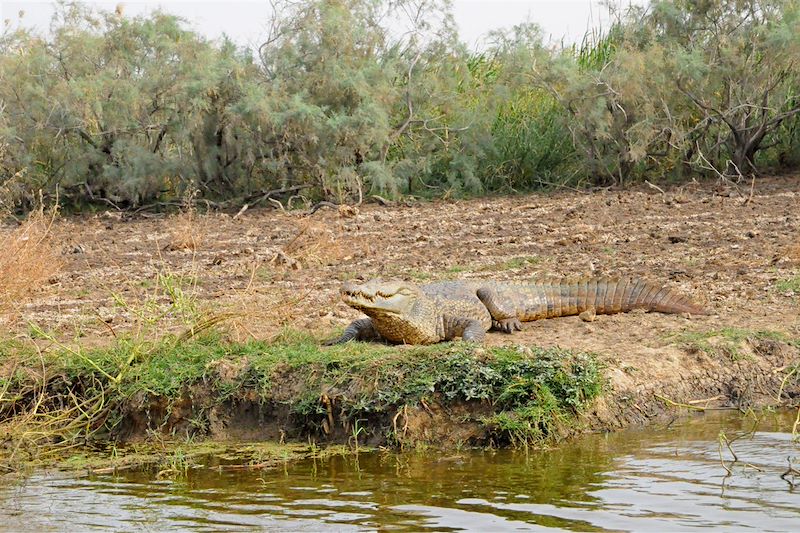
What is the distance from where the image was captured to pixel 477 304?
745cm

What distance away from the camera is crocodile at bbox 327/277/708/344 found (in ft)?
22.8

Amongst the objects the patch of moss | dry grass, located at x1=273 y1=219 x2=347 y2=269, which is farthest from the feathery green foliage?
the patch of moss

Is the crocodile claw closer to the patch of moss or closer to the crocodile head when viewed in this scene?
the crocodile head

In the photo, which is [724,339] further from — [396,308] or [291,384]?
[291,384]

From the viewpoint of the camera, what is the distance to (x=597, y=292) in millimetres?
7957

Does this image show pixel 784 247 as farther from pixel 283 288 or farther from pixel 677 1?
pixel 677 1

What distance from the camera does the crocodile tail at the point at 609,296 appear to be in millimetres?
7914

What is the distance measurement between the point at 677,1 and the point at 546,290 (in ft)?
26.6

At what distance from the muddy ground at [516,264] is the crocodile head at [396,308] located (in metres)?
0.52

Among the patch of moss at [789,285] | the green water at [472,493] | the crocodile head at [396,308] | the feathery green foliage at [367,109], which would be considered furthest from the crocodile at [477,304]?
the feathery green foliage at [367,109]

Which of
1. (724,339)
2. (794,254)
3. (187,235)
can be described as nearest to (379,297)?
(724,339)

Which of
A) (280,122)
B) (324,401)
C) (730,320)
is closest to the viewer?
(324,401)

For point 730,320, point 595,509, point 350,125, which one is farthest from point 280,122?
point 595,509

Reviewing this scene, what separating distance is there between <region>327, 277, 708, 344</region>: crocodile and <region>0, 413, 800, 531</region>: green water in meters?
1.35
